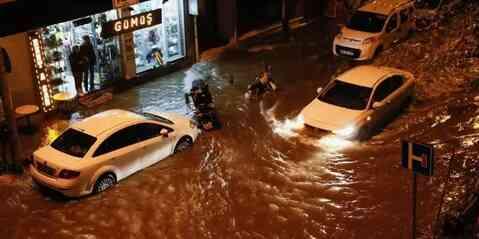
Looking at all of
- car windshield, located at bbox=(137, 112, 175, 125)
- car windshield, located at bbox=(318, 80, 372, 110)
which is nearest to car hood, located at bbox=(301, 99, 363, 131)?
car windshield, located at bbox=(318, 80, 372, 110)

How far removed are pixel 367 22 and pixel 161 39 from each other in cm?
791

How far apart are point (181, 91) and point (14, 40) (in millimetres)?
5778

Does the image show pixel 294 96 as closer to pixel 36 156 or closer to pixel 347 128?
pixel 347 128

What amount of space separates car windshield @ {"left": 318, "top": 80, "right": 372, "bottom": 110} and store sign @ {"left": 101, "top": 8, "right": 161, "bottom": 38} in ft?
21.6

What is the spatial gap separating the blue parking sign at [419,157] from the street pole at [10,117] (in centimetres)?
982

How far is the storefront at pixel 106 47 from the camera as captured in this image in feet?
64.0

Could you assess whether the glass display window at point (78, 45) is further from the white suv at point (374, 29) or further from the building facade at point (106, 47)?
the white suv at point (374, 29)

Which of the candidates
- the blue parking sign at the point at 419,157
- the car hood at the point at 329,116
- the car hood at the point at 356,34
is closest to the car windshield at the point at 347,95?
the car hood at the point at 329,116

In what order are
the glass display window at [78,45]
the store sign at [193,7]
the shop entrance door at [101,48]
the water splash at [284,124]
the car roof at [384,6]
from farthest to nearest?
the car roof at [384,6] < the store sign at [193,7] < the shop entrance door at [101,48] < the glass display window at [78,45] < the water splash at [284,124]

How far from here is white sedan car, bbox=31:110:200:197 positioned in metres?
14.9

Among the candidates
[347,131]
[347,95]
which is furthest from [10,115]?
[347,95]

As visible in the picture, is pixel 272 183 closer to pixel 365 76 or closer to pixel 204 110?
pixel 204 110

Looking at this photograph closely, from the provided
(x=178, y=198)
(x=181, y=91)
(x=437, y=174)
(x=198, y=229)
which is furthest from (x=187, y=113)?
(x=437, y=174)

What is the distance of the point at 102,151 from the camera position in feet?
50.5
